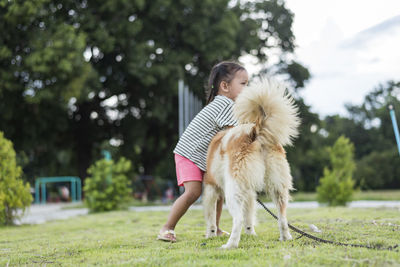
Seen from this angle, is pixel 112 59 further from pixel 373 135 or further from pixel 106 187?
pixel 373 135

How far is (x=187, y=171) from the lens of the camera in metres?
3.76

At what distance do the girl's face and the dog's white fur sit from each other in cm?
79

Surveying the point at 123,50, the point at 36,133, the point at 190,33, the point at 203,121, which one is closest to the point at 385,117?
the point at 190,33

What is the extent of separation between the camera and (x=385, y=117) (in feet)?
115

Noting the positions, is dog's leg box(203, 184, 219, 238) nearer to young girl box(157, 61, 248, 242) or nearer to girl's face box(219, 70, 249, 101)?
young girl box(157, 61, 248, 242)

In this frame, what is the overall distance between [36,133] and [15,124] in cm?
96

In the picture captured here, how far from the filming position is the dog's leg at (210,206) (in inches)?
140

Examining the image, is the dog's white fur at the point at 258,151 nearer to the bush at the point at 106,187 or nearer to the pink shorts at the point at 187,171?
the pink shorts at the point at 187,171

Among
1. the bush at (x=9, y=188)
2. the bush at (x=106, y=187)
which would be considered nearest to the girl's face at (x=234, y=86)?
the bush at (x=9, y=188)

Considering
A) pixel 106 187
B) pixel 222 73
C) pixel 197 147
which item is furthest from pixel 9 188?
pixel 222 73

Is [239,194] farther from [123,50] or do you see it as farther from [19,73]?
[123,50]

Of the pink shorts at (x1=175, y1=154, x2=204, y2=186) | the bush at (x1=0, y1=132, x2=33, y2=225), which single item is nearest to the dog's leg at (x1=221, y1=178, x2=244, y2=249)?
the pink shorts at (x1=175, y1=154, x2=204, y2=186)

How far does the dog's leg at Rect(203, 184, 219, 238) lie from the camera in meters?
3.56

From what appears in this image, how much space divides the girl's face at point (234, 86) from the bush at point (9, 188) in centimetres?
500
